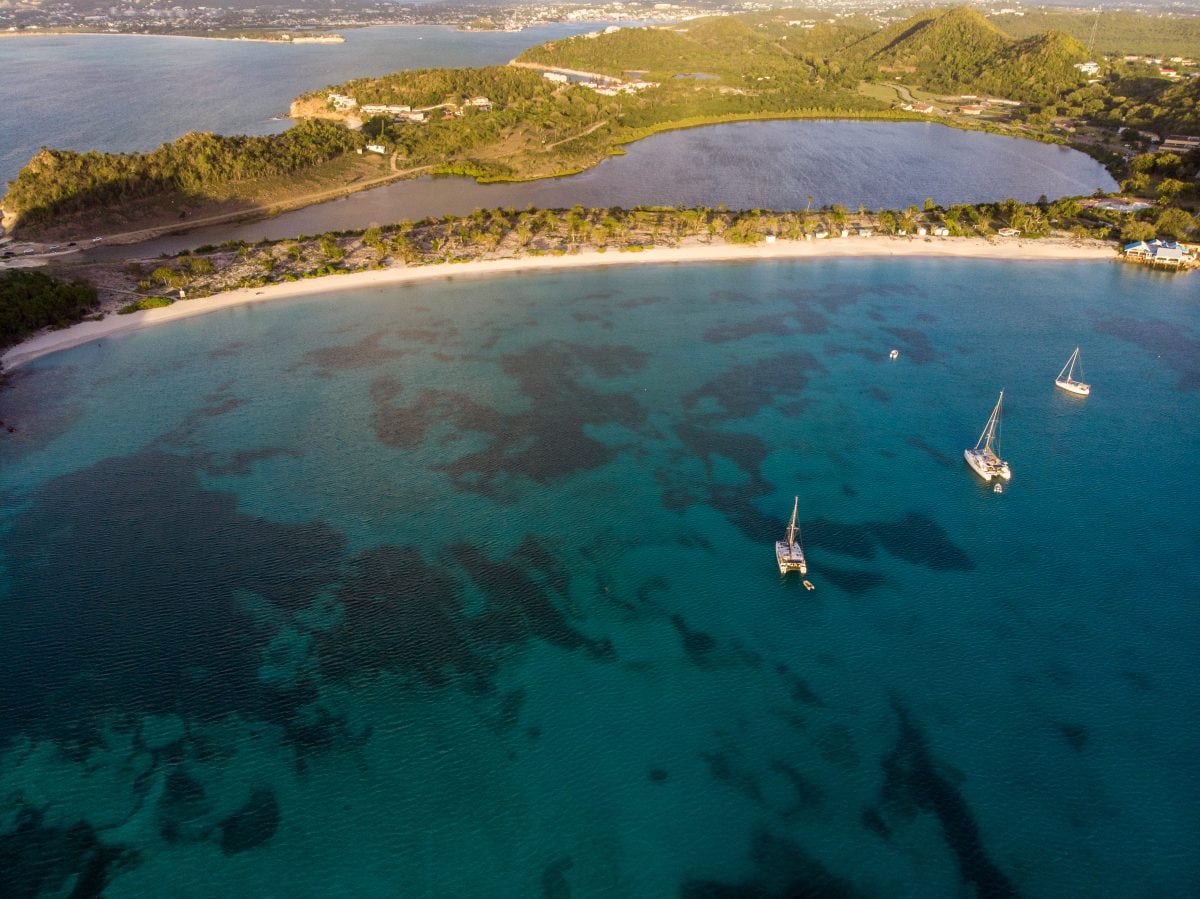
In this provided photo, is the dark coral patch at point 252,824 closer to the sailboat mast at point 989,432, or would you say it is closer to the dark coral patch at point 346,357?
the dark coral patch at point 346,357

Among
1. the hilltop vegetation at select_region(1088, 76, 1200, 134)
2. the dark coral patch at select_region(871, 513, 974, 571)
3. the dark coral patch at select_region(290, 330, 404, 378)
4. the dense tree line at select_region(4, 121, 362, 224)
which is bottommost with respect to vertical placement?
the dark coral patch at select_region(871, 513, 974, 571)

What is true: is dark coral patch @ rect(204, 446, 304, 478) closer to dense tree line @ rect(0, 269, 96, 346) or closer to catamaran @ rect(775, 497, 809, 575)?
dense tree line @ rect(0, 269, 96, 346)

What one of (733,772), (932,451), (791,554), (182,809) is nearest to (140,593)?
(182,809)

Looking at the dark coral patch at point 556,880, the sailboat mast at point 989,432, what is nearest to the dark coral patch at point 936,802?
the dark coral patch at point 556,880

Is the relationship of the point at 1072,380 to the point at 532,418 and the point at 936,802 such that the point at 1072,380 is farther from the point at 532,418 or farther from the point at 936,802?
the point at 532,418

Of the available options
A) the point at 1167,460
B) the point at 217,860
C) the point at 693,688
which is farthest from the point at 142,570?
the point at 1167,460

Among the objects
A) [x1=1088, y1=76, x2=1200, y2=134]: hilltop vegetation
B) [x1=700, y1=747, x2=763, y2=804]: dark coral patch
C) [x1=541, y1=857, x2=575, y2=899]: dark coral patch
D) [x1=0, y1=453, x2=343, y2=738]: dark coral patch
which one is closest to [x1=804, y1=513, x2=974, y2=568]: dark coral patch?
[x1=700, y1=747, x2=763, y2=804]: dark coral patch
